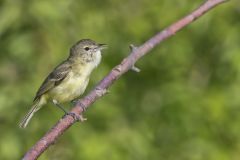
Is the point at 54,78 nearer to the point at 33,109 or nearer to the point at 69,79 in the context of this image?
the point at 69,79

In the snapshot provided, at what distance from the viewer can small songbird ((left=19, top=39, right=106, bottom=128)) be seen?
5012mm

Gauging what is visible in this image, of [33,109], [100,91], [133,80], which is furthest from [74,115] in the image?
[133,80]

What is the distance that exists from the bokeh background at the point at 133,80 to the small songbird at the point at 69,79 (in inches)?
14.7

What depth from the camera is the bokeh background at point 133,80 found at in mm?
5570

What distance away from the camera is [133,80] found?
6234mm

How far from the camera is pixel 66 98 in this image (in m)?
5.05

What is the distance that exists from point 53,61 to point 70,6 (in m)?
0.66

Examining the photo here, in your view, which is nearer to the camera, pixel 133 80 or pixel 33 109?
pixel 33 109

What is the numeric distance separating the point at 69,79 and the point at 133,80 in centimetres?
120

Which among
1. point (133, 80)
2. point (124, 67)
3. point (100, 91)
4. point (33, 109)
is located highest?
point (133, 80)

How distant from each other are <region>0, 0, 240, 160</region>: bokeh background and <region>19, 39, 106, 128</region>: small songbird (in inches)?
14.7

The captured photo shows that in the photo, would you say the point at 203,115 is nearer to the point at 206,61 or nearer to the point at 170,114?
the point at 170,114

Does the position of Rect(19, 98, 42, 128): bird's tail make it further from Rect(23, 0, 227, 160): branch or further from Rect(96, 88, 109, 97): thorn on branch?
Rect(96, 88, 109, 97): thorn on branch

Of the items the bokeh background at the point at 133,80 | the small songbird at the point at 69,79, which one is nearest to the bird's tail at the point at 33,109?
the small songbird at the point at 69,79
